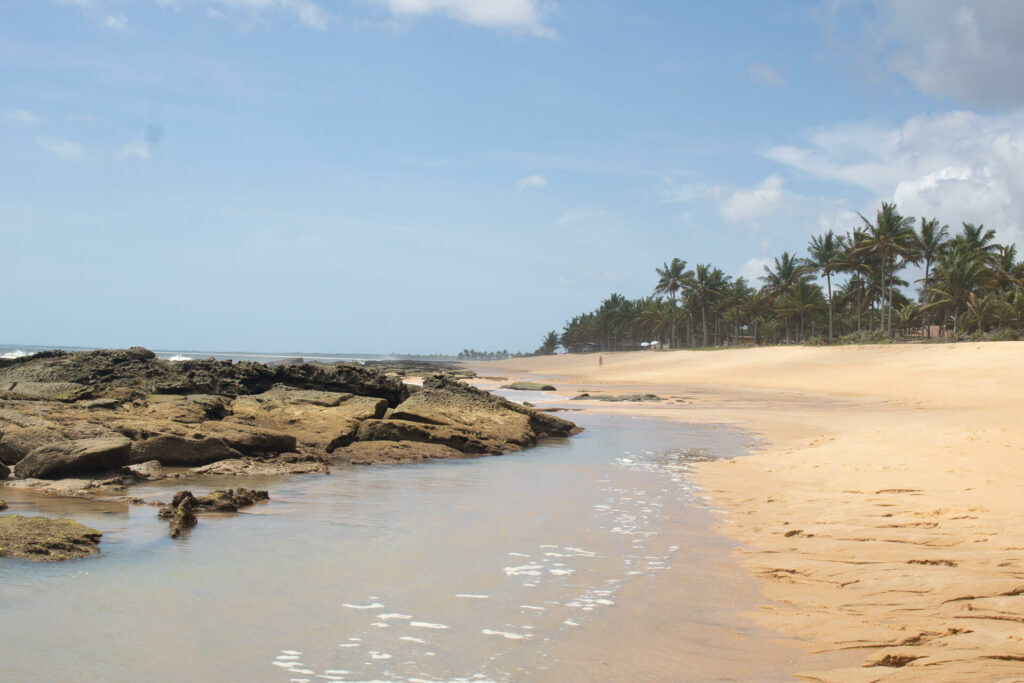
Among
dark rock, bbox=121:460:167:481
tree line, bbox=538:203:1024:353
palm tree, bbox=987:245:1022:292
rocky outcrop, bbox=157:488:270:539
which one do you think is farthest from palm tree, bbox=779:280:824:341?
rocky outcrop, bbox=157:488:270:539

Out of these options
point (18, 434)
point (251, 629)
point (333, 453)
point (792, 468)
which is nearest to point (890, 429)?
point (792, 468)

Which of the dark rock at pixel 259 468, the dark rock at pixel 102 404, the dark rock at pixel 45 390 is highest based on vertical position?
the dark rock at pixel 45 390

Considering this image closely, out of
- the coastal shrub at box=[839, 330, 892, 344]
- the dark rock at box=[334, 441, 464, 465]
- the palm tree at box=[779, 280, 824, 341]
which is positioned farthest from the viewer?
the palm tree at box=[779, 280, 824, 341]

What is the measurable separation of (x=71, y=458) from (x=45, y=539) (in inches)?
176

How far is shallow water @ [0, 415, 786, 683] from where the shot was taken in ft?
14.5

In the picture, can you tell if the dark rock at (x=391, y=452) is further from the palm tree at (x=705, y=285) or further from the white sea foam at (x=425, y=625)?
the palm tree at (x=705, y=285)

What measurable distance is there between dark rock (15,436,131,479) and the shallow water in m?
0.95

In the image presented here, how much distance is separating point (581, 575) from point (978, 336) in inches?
2583

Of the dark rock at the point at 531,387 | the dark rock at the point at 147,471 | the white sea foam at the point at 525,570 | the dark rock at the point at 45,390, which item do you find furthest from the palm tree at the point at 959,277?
the white sea foam at the point at 525,570

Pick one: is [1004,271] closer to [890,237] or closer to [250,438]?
[890,237]

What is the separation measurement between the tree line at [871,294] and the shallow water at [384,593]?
59835 millimetres

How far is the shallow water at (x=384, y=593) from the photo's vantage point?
4.42 m

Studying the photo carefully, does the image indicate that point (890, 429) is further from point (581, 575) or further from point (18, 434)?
point (18, 434)

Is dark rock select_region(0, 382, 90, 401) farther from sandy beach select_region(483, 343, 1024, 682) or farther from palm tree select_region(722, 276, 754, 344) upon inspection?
palm tree select_region(722, 276, 754, 344)
